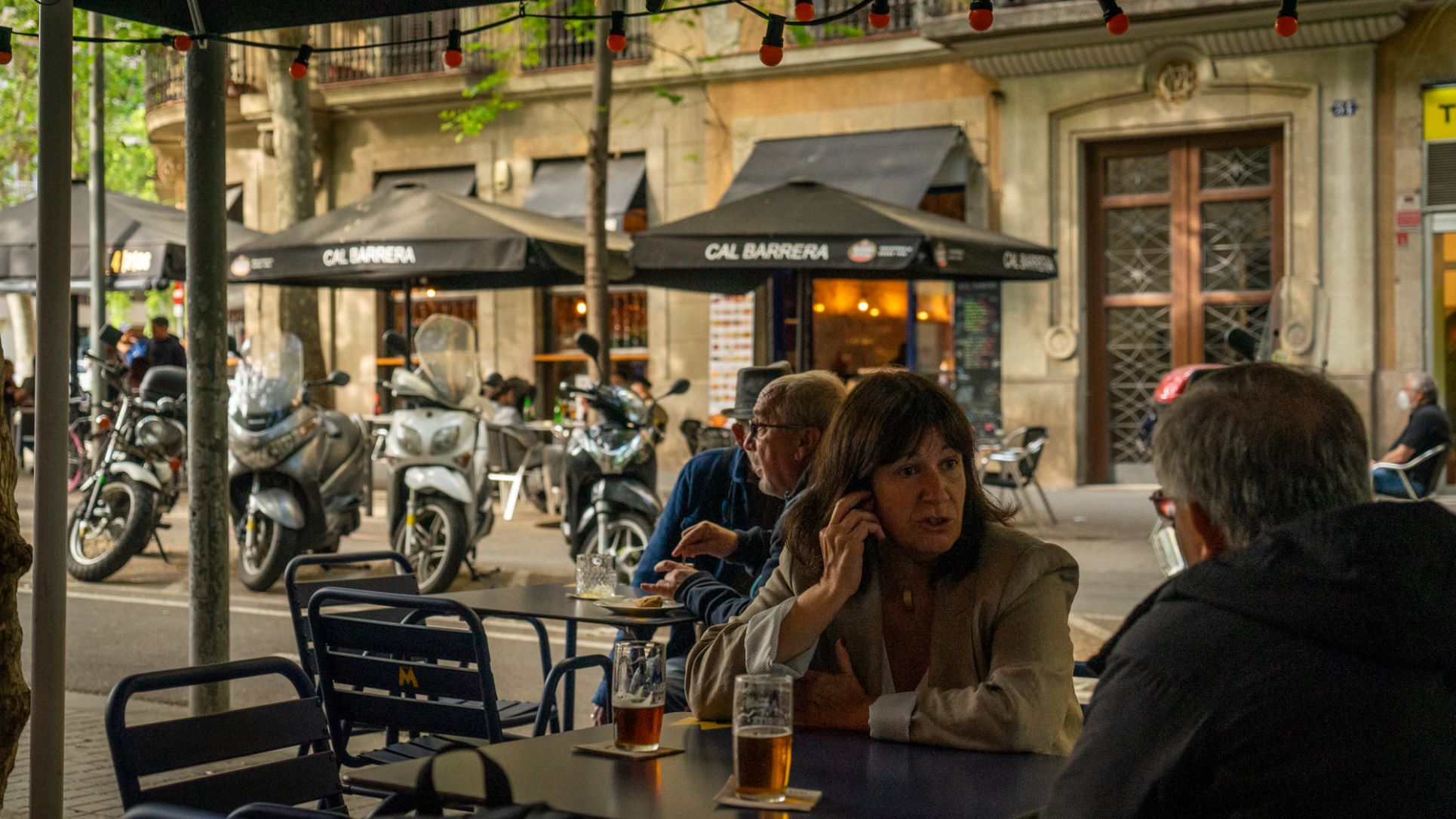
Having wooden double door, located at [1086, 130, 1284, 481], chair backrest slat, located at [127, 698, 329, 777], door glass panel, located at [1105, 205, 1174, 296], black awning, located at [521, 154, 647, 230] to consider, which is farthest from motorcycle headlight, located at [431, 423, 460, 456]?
black awning, located at [521, 154, 647, 230]

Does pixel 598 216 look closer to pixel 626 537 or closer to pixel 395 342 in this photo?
pixel 395 342

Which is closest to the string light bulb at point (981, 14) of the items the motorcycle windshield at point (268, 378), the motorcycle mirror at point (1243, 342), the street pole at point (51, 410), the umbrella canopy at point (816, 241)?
the street pole at point (51, 410)

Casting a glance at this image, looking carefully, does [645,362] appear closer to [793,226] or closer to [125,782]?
Result: [793,226]

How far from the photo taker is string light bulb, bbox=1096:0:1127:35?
15.7 ft

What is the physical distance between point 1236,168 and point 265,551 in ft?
42.9

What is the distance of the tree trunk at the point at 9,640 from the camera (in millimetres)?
4066

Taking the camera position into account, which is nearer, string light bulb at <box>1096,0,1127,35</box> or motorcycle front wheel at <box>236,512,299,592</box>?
string light bulb at <box>1096,0,1127,35</box>

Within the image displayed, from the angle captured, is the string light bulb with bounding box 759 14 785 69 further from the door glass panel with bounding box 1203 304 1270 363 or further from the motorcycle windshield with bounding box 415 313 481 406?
the door glass panel with bounding box 1203 304 1270 363

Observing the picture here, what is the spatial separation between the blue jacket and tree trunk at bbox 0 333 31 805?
6.16 ft

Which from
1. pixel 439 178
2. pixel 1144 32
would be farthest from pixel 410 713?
pixel 439 178

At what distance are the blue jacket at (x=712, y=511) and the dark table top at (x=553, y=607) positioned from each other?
0.21 m

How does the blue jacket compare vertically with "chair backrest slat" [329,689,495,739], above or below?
above

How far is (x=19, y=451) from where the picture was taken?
22.8 metres

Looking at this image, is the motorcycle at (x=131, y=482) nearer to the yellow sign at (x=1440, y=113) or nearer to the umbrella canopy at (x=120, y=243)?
the umbrella canopy at (x=120, y=243)
